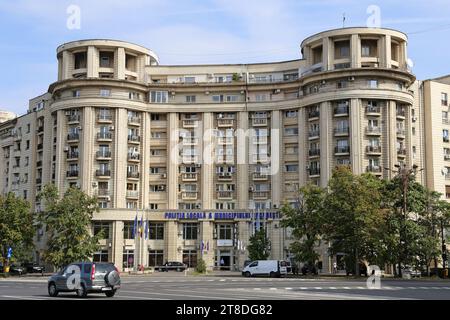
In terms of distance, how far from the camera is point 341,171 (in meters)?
64.2

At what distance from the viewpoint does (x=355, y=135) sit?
78000 millimetres

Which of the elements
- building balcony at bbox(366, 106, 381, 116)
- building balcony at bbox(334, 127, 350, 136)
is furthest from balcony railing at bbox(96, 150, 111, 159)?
building balcony at bbox(366, 106, 381, 116)

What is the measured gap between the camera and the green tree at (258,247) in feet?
245

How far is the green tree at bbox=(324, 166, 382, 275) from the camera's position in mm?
59188

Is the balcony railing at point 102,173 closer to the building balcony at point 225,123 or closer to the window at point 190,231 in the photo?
the window at point 190,231

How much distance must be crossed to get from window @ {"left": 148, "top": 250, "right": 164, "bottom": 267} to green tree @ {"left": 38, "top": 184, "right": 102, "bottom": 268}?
50.6 ft

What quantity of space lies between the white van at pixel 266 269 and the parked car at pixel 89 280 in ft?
119

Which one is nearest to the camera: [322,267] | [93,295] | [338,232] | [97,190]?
[93,295]

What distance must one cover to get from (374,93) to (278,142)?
14.1 m

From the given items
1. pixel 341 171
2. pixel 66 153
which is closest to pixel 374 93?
pixel 341 171

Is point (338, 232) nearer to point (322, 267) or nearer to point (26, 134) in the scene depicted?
point (322, 267)

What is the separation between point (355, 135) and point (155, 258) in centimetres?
3075

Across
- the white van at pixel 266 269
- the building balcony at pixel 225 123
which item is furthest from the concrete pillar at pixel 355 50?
the white van at pixel 266 269

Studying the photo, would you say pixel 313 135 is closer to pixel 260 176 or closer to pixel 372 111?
pixel 372 111
